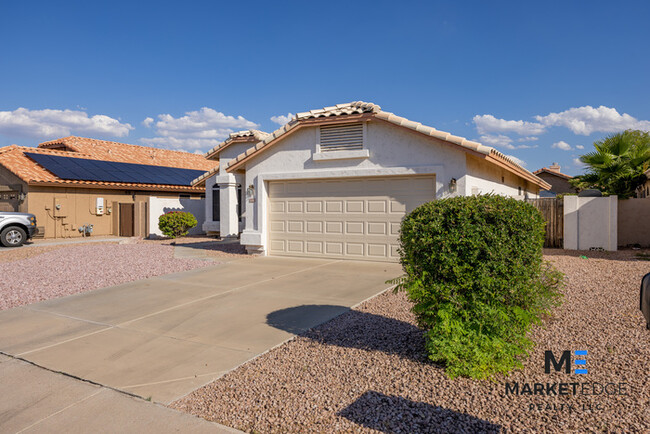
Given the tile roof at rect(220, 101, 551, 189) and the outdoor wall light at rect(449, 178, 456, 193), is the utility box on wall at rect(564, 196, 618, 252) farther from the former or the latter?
the outdoor wall light at rect(449, 178, 456, 193)

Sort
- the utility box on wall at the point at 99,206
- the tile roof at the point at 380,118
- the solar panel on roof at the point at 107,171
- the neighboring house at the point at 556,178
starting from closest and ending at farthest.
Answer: the tile roof at the point at 380,118 → the solar panel on roof at the point at 107,171 → the utility box on wall at the point at 99,206 → the neighboring house at the point at 556,178

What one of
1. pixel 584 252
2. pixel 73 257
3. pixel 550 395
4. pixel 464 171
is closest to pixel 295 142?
pixel 464 171

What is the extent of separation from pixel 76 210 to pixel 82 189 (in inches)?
41.5

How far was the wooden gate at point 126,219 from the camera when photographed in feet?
71.9

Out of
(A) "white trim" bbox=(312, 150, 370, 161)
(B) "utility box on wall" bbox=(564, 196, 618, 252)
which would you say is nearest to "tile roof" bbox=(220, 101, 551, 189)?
(A) "white trim" bbox=(312, 150, 370, 161)

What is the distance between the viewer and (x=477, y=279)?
405 centimetres

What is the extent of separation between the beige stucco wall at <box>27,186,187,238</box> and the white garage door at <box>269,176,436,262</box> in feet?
37.2

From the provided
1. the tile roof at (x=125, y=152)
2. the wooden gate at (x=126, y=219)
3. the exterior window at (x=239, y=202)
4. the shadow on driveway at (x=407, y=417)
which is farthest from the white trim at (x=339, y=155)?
the tile roof at (x=125, y=152)

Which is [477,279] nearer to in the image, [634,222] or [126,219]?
[634,222]

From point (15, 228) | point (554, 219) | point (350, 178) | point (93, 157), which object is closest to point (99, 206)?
point (93, 157)

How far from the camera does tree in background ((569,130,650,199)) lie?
17234 mm

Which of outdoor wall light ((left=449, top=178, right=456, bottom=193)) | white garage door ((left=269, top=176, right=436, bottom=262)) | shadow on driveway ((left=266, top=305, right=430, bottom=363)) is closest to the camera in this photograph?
shadow on driveway ((left=266, top=305, right=430, bottom=363))

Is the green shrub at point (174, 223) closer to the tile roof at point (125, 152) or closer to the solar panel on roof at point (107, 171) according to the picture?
the solar panel on roof at point (107, 171)

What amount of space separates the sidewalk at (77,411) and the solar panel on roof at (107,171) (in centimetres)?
1911
